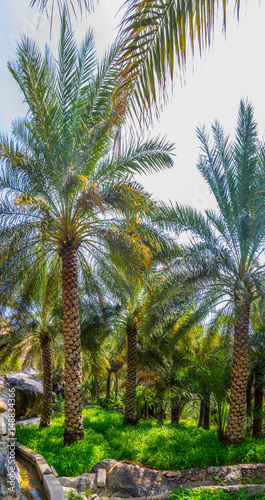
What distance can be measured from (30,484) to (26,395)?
39.3ft

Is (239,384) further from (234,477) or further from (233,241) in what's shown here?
(233,241)

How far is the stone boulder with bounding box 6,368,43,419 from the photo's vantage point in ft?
55.3

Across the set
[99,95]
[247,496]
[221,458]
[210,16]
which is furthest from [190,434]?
[210,16]

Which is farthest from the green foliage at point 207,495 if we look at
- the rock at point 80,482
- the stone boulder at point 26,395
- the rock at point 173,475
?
the stone boulder at point 26,395

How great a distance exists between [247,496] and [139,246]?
5485 mm

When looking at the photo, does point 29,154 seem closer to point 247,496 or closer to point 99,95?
point 99,95

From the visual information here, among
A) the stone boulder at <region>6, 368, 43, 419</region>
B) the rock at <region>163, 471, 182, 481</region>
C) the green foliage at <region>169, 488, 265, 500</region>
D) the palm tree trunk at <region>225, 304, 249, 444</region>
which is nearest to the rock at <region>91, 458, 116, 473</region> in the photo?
the rock at <region>163, 471, 182, 481</region>

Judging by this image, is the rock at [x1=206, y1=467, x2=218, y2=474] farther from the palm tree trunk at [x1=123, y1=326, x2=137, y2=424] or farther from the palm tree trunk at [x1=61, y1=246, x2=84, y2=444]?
the palm tree trunk at [x1=123, y1=326, x2=137, y2=424]

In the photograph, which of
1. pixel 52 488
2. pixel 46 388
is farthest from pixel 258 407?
pixel 52 488

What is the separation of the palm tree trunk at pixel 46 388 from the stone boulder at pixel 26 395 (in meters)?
3.29

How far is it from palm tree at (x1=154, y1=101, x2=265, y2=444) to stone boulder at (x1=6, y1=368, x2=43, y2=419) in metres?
10.8

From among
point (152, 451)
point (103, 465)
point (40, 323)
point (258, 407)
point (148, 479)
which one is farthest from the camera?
point (40, 323)

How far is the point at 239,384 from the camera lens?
33.8ft

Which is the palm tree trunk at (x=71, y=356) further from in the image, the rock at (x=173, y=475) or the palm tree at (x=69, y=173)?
the rock at (x=173, y=475)
